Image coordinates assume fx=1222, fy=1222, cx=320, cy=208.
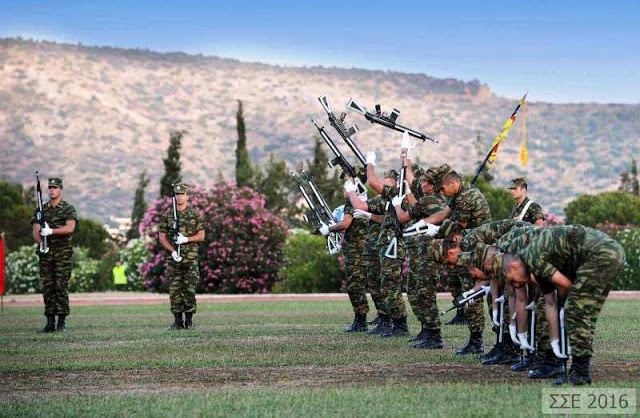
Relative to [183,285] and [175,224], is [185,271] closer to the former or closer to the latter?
[183,285]

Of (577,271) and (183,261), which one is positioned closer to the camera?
(577,271)

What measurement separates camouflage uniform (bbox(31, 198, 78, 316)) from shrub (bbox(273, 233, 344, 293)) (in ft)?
72.0

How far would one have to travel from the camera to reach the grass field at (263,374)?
1080 cm

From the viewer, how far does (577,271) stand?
1147 cm

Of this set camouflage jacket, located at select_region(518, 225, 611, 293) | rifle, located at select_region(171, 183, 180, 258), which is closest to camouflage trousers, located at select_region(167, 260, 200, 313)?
rifle, located at select_region(171, 183, 180, 258)

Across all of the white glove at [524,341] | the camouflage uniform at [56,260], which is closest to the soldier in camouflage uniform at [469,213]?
the white glove at [524,341]

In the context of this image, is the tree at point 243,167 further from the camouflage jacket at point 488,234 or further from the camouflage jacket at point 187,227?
the camouflage jacket at point 488,234

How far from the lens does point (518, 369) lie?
13.1 m

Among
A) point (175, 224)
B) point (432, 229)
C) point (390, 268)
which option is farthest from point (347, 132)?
point (432, 229)

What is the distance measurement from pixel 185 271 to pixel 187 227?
2.52 ft

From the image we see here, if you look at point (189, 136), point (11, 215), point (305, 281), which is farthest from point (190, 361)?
point (189, 136)

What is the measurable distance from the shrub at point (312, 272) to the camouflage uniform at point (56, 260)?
2194 centimetres

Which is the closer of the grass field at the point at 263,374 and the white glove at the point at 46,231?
the grass field at the point at 263,374

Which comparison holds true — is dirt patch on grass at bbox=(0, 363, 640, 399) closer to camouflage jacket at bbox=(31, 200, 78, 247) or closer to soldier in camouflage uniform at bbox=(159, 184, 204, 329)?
camouflage jacket at bbox=(31, 200, 78, 247)
